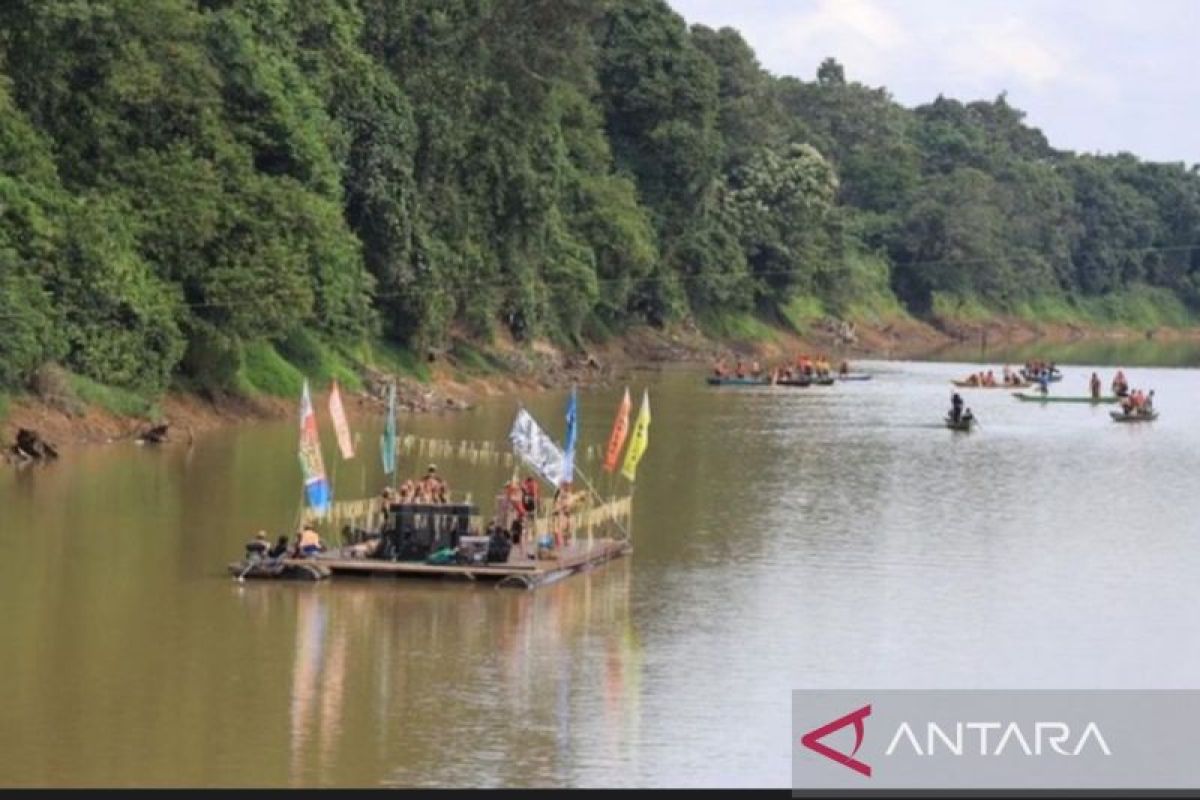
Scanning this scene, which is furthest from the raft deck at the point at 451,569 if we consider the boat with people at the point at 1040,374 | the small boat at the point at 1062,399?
the boat with people at the point at 1040,374

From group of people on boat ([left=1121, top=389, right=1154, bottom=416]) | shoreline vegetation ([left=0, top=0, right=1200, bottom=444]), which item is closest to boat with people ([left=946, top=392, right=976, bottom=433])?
group of people on boat ([left=1121, top=389, right=1154, bottom=416])

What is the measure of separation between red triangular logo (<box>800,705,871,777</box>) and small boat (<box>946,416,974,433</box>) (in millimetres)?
44735

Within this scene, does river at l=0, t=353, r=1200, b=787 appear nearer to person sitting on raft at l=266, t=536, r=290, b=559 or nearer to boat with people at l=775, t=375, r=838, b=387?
person sitting on raft at l=266, t=536, r=290, b=559

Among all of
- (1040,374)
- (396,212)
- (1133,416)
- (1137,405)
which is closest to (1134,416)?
(1133,416)

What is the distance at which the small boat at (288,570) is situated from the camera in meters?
35.4

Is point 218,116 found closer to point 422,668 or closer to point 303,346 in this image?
point 303,346

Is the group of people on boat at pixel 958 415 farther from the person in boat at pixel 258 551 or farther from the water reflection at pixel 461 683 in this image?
the person in boat at pixel 258 551

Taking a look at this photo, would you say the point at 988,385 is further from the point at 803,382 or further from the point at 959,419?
the point at 959,419

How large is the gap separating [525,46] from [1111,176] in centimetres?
10858

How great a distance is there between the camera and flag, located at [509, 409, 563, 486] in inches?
1534

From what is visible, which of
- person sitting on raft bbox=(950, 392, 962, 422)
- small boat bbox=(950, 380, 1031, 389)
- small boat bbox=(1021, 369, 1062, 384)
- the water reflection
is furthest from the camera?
small boat bbox=(1021, 369, 1062, 384)

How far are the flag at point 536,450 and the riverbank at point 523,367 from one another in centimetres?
1466

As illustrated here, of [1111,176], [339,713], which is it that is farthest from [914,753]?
[1111,176]

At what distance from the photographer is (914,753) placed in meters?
25.1
